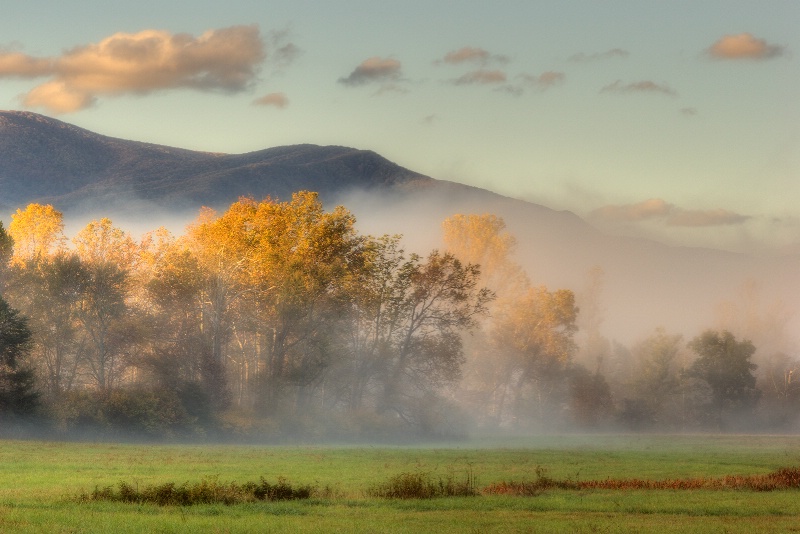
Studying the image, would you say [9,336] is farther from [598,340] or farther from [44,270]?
[598,340]

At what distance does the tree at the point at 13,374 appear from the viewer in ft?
231

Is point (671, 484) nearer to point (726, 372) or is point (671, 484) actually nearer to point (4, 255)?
point (4, 255)

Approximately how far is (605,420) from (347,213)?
5446cm

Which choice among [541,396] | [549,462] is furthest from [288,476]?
[541,396]

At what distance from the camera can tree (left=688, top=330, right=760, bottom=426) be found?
130 metres

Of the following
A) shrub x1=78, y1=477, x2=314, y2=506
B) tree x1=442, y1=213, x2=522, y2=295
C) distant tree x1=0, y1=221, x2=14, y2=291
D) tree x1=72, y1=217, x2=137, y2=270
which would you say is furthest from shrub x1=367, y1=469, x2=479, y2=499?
tree x1=442, y1=213, x2=522, y2=295

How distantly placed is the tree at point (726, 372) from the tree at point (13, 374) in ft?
291

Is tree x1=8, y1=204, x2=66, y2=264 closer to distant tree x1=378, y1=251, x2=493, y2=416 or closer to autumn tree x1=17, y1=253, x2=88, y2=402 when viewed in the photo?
autumn tree x1=17, y1=253, x2=88, y2=402

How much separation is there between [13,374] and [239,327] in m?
23.1

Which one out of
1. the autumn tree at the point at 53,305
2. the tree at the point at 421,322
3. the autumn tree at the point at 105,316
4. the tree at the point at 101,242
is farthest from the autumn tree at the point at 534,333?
the autumn tree at the point at 53,305

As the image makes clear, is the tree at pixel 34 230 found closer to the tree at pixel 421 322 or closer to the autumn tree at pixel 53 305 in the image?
the autumn tree at pixel 53 305

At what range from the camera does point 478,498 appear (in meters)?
35.4

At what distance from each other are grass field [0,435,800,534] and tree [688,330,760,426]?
76017 mm

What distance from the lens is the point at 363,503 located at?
3347 centimetres
